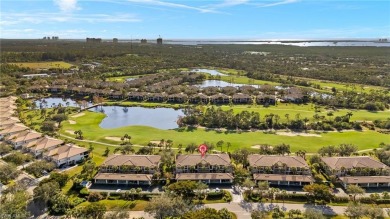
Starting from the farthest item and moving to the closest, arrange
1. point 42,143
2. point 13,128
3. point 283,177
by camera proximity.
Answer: point 13,128, point 42,143, point 283,177

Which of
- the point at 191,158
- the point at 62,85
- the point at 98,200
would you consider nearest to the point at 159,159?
the point at 191,158

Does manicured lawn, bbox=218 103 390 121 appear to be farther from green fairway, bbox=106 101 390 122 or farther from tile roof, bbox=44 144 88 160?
tile roof, bbox=44 144 88 160

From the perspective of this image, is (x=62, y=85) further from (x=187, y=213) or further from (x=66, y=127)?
(x=187, y=213)

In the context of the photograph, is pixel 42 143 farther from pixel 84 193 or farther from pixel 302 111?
pixel 302 111

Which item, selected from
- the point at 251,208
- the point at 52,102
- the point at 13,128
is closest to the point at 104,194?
the point at 251,208

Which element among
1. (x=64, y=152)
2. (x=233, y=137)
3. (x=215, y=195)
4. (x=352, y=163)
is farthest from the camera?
(x=233, y=137)

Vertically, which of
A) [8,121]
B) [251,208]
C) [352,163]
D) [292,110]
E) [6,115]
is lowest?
[251,208]
